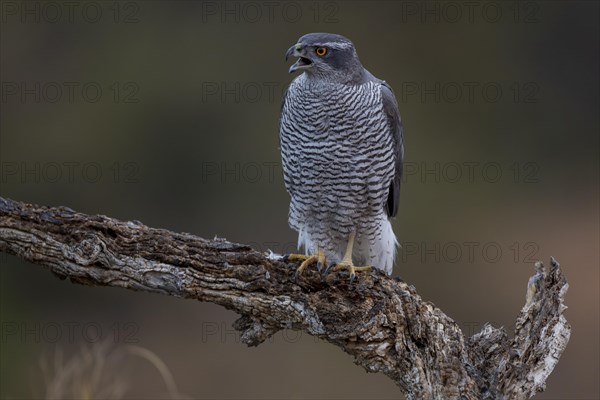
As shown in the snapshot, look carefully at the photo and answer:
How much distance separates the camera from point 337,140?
20.0ft

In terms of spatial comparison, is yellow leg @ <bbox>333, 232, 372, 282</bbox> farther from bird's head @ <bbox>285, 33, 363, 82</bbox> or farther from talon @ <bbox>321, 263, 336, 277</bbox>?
bird's head @ <bbox>285, 33, 363, 82</bbox>

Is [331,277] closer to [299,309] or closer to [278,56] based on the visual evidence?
[299,309]

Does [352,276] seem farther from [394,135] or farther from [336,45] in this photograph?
[336,45]

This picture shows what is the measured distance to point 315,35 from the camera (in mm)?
6117

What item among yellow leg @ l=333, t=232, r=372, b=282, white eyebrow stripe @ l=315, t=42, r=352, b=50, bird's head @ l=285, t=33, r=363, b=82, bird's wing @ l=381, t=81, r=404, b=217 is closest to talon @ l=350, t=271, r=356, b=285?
yellow leg @ l=333, t=232, r=372, b=282

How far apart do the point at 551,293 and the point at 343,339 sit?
3.91ft

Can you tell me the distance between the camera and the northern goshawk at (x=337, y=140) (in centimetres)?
611

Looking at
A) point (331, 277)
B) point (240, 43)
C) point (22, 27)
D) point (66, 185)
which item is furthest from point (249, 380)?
point (331, 277)

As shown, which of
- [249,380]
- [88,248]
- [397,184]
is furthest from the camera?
[249,380]

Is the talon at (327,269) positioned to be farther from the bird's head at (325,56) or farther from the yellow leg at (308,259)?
the bird's head at (325,56)

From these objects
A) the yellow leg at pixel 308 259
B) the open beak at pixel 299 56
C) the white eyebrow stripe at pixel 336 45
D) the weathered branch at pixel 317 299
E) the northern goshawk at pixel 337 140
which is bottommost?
the weathered branch at pixel 317 299

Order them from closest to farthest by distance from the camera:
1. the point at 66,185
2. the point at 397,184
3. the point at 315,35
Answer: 1. the point at 315,35
2. the point at 397,184
3. the point at 66,185

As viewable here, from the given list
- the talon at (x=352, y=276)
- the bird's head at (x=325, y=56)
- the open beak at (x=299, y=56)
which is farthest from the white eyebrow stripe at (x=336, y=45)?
the talon at (x=352, y=276)

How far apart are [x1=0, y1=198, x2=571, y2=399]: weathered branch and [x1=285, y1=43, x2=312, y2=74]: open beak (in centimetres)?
136
